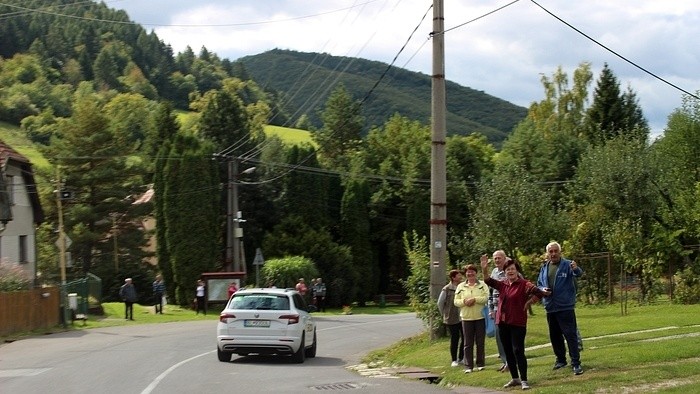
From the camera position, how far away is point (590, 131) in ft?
268

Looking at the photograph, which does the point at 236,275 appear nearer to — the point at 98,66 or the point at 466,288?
the point at 466,288

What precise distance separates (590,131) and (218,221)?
38858mm

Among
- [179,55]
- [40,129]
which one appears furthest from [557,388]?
[179,55]

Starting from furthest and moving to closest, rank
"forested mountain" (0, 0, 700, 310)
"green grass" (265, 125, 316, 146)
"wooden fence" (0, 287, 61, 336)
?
"green grass" (265, 125, 316, 146)
"forested mountain" (0, 0, 700, 310)
"wooden fence" (0, 287, 61, 336)

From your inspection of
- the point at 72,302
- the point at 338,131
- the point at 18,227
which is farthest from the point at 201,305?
the point at 338,131

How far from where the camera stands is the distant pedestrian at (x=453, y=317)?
16969mm

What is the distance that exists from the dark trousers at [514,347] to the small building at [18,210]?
111ft

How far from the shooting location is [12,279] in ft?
107

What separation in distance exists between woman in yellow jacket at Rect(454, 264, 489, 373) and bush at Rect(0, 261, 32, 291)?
67.2ft

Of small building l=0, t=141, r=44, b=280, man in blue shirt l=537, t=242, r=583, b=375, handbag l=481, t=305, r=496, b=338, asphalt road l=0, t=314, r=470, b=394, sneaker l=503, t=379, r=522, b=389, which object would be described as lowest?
asphalt road l=0, t=314, r=470, b=394

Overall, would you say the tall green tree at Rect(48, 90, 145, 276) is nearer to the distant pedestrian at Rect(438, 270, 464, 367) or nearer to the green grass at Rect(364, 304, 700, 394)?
the green grass at Rect(364, 304, 700, 394)

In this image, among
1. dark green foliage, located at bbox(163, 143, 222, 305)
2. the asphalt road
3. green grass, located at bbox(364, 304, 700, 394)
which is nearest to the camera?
green grass, located at bbox(364, 304, 700, 394)

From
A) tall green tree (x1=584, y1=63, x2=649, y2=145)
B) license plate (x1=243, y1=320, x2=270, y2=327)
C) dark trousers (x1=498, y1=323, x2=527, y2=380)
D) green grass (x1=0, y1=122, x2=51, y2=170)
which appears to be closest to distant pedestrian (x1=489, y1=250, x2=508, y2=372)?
dark trousers (x1=498, y1=323, x2=527, y2=380)

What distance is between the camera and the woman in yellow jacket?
1552cm
